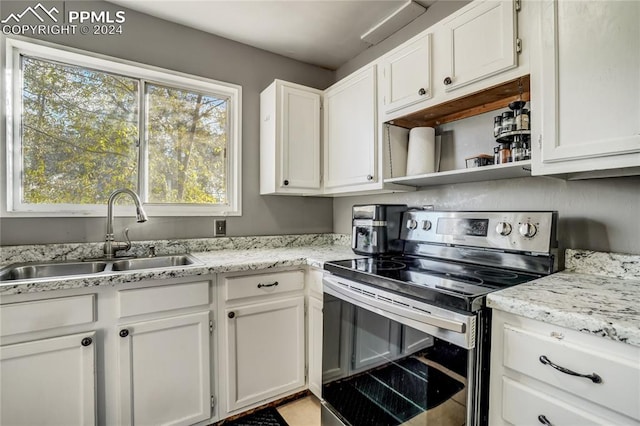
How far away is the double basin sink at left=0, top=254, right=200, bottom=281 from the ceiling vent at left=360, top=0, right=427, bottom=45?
1.90 metres

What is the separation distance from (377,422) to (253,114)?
2067 mm

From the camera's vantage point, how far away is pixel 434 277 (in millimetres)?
1249

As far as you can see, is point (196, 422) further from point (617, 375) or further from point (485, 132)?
point (485, 132)

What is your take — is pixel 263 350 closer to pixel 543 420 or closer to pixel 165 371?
pixel 165 371

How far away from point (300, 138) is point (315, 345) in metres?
1.37

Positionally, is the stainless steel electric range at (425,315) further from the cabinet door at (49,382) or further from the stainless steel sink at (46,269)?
the stainless steel sink at (46,269)

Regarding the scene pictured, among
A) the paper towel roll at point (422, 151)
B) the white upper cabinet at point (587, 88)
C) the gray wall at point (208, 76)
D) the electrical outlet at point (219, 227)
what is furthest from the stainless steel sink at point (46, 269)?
the white upper cabinet at point (587, 88)

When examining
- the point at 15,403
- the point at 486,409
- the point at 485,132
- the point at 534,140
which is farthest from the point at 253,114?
the point at 486,409

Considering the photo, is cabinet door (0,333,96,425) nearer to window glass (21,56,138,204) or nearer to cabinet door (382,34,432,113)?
window glass (21,56,138,204)

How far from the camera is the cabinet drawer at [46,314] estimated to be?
116cm

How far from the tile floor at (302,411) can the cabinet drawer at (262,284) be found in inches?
26.5

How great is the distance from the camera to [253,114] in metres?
2.35

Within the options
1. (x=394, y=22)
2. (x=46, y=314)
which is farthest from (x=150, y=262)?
(x=394, y=22)

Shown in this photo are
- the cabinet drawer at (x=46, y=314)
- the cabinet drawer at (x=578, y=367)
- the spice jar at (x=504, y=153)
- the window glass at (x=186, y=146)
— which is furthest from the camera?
the window glass at (x=186, y=146)
